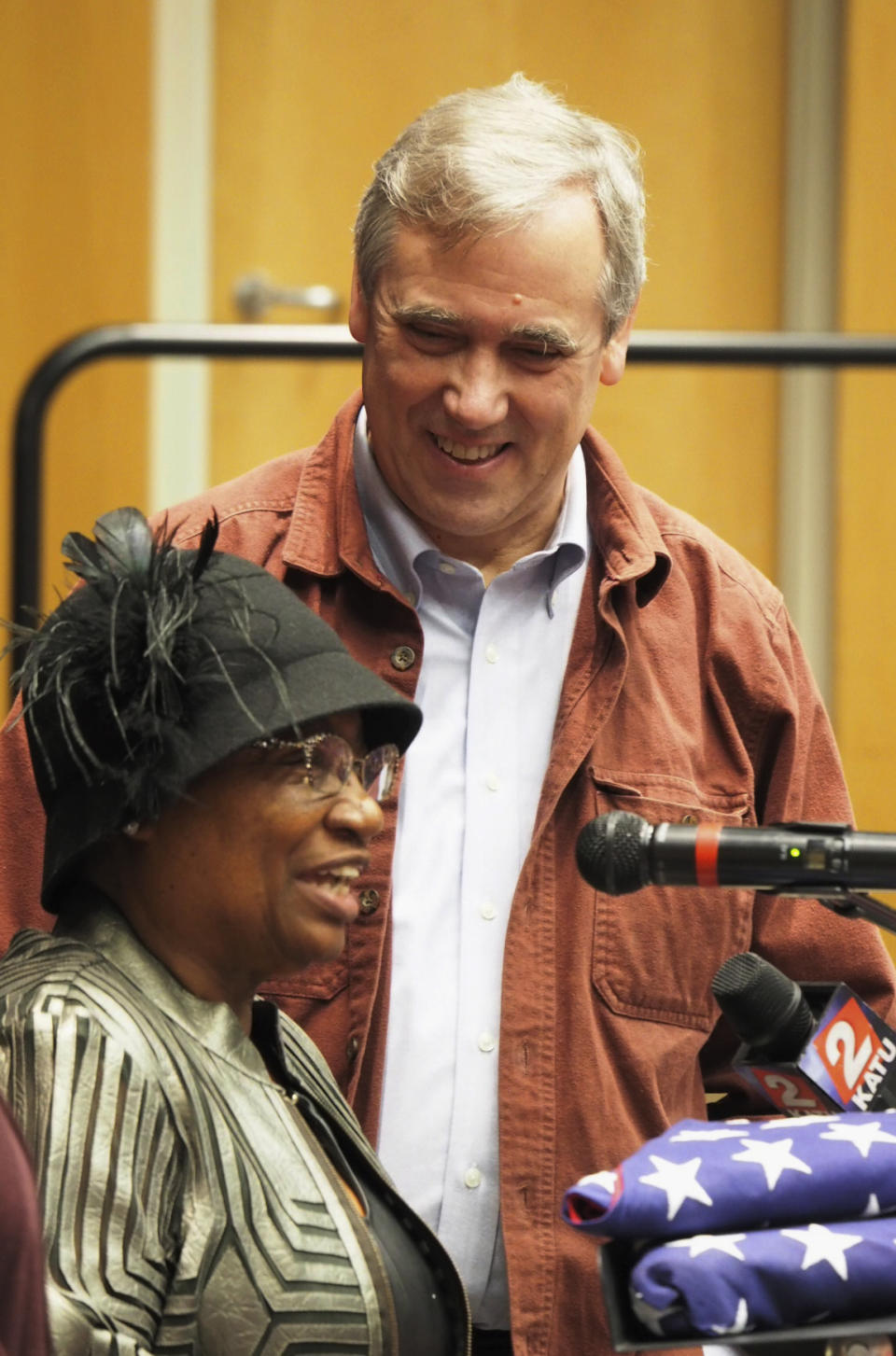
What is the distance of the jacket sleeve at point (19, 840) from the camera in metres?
1.92

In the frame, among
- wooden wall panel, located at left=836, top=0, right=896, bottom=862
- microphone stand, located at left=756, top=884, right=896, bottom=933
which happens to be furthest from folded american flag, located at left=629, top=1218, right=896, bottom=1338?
wooden wall panel, located at left=836, top=0, right=896, bottom=862

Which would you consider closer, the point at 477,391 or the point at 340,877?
the point at 340,877

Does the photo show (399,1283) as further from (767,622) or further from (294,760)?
(767,622)

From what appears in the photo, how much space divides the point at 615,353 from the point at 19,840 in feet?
2.40

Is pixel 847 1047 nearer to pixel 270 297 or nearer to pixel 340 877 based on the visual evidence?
pixel 340 877

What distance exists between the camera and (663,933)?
1.98m

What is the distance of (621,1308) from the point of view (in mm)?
1301

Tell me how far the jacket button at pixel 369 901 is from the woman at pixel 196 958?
301 mm

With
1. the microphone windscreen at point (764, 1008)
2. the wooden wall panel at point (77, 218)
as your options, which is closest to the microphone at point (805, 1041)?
the microphone windscreen at point (764, 1008)

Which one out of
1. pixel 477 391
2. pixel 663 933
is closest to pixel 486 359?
pixel 477 391

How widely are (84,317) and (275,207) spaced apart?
1.45 feet

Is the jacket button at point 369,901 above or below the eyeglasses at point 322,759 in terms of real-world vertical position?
below

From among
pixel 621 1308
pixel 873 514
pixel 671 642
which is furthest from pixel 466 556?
pixel 873 514

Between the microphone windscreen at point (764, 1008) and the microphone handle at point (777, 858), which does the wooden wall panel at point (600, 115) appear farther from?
the microphone handle at point (777, 858)
